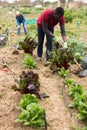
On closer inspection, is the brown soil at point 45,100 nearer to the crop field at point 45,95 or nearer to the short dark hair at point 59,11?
the crop field at point 45,95

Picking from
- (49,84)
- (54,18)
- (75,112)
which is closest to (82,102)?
(75,112)

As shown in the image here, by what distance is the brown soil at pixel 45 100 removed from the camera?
4996 millimetres

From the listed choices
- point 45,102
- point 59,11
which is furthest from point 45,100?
point 59,11

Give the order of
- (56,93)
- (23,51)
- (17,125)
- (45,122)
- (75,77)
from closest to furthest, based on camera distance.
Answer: (45,122)
(17,125)
(56,93)
(75,77)
(23,51)

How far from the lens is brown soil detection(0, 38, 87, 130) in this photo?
4996mm

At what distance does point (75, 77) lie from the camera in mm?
7609

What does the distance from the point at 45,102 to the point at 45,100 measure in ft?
0.31

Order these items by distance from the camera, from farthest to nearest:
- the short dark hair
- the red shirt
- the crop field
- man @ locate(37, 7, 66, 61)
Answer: the red shirt → man @ locate(37, 7, 66, 61) → the short dark hair → the crop field

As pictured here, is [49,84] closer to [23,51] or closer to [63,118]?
[63,118]

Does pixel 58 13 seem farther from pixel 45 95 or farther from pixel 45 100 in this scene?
pixel 45 100

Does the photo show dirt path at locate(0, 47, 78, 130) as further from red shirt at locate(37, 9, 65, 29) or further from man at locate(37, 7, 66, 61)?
red shirt at locate(37, 9, 65, 29)

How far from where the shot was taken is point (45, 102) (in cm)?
578

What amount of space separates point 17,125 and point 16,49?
5580 millimetres

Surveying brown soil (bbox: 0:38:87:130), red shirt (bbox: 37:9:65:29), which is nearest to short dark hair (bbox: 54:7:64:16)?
red shirt (bbox: 37:9:65:29)
